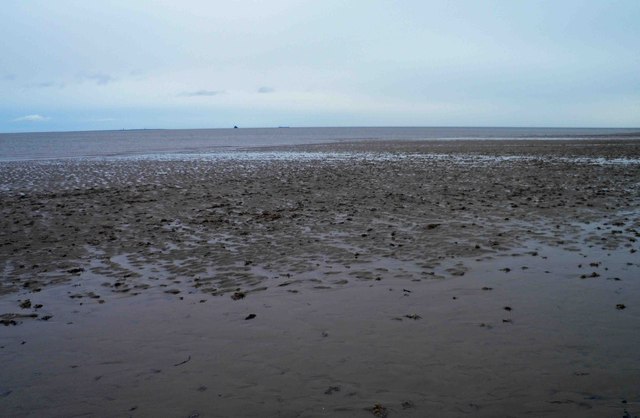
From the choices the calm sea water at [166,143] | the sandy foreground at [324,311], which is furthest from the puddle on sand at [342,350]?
the calm sea water at [166,143]

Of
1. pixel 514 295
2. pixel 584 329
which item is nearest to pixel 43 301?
pixel 514 295

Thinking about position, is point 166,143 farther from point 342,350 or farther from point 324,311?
point 342,350

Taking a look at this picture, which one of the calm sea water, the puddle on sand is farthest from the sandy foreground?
the calm sea water

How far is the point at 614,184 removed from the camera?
70.0ft

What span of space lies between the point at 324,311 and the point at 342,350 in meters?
1.36

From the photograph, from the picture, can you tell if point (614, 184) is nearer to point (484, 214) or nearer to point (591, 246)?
point (484, 214)

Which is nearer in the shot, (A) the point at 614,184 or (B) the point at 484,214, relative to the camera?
(B) the point at 484,214

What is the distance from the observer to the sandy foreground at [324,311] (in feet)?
16.7

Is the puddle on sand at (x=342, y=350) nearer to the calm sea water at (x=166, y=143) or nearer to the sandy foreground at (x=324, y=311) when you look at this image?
the sandy foreground at (x=324, y=311)

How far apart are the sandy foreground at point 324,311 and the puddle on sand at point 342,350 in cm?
3

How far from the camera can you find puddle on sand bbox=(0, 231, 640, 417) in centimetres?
495

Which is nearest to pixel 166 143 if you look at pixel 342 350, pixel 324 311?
pixel 324 311

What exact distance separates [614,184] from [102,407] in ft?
76.4

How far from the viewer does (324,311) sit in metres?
7.42
